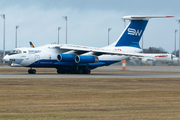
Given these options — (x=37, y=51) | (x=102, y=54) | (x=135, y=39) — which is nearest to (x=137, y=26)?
(x=135, y=39)

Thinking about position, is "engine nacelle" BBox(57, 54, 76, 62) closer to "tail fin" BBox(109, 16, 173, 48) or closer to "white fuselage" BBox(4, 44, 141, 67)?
"white fuselage" BBox(4, 44, 141, 67)

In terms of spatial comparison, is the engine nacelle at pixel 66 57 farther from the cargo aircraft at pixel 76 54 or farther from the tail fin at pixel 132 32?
the tail fin at pixel 132 32

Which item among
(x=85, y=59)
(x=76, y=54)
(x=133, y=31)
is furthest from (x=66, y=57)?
(x=133, y=31)

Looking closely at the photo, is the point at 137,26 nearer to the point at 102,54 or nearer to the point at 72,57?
the point at 102,54

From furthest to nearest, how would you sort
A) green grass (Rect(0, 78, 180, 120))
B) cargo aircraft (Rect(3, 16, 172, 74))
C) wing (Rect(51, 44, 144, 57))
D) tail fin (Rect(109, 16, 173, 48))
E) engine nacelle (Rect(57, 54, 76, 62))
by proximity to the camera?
1. tail fin (Rect(109, 16, 173, 48))
2. wing (Rect(51, 44, 144, 57))
3. engine nacelle (Rect(57, 54, 76, 62))
4. cargo aircraft (Rect(3, 16, 172, 74))
5. green grass (Rect(0, 78, 180, 120))

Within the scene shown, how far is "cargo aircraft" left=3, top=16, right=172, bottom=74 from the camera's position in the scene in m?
35.6

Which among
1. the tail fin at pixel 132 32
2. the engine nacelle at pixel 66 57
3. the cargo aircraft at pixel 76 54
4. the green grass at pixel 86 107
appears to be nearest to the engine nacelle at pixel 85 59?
the cargo aircraft at pixel 76 54

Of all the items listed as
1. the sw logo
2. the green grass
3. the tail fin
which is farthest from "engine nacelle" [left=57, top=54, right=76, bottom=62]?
the green grass

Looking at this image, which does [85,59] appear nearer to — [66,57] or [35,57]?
[66,57]

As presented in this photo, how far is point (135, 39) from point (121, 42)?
1820 mm

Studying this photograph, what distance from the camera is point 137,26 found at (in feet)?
133

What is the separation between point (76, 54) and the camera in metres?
38.6

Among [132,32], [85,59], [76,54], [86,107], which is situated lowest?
[86,107]

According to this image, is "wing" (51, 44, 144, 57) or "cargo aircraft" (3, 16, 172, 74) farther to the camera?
"wing" (51, 44, 144, 57)
